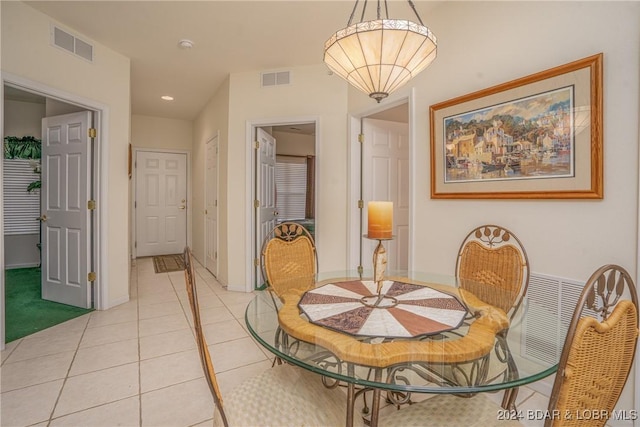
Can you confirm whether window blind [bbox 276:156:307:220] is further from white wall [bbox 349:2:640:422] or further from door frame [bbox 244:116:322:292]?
white wall [bbox 349:2:640:422]

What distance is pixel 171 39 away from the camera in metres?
3.13

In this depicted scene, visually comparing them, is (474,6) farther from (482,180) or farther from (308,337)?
(308,337)

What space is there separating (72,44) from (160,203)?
3.53 m

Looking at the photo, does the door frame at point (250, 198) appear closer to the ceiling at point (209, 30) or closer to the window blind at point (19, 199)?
the ceiling at point (209, 30)

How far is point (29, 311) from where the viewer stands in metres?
3.18

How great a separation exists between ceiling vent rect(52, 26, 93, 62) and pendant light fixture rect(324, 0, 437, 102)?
2.76 metres

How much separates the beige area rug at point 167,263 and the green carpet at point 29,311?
1.51 metres

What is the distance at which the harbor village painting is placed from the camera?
5.98 ft

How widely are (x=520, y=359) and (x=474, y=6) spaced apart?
2.40 meters

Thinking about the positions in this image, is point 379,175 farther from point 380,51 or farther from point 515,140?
point 380,51

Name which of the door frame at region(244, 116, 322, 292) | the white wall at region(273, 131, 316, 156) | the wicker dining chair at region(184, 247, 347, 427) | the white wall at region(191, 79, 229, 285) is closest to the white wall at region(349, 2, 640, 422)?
the wicker dining chair at region(184, 247, 347, 427)

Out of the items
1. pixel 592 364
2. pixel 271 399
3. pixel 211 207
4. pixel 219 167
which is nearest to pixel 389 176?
pixel 219 167

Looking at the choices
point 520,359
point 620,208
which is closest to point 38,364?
point 520,359

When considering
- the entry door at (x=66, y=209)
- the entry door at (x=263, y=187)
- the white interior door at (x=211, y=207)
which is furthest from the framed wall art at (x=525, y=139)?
the entry door at (x=66, y=209)
